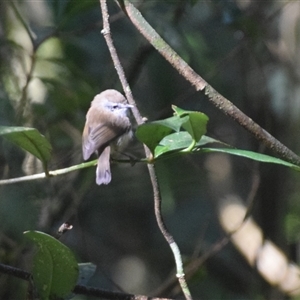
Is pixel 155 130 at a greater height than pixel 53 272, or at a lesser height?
greater

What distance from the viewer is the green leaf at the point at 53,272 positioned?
40.4 inches

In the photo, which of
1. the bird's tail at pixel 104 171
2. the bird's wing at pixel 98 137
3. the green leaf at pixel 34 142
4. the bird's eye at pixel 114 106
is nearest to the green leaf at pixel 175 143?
the green leaf at pixel 34 142

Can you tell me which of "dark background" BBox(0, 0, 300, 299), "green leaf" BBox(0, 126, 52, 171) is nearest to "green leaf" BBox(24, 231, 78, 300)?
"green leaf" BBox(0, 126, 52, 171)

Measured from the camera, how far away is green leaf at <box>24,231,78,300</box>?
1.03m

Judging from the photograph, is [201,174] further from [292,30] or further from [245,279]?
[292,30]

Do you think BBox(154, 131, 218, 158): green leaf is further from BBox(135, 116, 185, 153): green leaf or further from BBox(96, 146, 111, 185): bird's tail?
BBox(96, 146, 111, 185): bird's tail

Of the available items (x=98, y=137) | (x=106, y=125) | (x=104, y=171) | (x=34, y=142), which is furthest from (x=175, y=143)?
(x=106, y=125)

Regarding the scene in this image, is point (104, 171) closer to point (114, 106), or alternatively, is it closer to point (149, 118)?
point (114, 106)

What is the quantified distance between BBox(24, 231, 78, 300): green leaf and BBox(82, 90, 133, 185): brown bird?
72 centimetres

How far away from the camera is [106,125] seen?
1934mm

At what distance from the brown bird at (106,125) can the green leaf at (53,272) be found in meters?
0.72

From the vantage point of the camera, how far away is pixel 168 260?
11.1 ft

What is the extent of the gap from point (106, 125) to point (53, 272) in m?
0.94

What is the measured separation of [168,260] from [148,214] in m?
0.28
